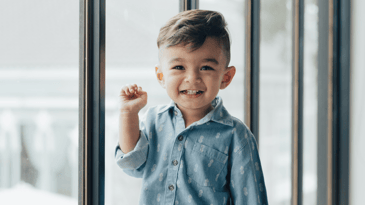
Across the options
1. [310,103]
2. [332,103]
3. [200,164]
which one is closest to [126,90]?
[200,164]

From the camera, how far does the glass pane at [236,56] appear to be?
156 centimetres

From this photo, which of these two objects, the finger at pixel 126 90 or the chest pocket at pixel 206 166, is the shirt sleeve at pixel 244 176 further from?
the finger at pixel 126 90

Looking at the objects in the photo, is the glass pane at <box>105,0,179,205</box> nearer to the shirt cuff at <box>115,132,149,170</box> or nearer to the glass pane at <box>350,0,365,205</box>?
the shirt cuff at <box>115,132,149,170</box>

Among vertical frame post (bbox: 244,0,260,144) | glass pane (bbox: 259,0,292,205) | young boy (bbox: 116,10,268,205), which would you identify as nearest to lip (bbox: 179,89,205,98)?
young boy (bbox: 116,10,268,205)

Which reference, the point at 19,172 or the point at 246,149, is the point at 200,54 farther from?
Answer: the point at 19,172

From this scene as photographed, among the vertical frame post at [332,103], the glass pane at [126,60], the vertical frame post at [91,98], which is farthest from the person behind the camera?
the vertical frame post at [332,103]

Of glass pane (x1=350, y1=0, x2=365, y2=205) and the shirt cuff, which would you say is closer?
the shirt cuff

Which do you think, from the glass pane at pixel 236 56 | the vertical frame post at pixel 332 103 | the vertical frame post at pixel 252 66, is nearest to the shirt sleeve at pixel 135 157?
the glass pane at pixel 236 56

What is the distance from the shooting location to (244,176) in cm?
74

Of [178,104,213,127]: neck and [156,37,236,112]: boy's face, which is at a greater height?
[156,37,236,112]: boy's face

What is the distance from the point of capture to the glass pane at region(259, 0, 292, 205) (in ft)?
5.86

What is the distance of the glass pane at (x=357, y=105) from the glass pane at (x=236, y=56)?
2.75ft

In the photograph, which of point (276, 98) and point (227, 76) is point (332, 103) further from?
point (227, 76)

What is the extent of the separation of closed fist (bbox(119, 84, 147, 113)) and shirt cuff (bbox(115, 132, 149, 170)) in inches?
3.0
